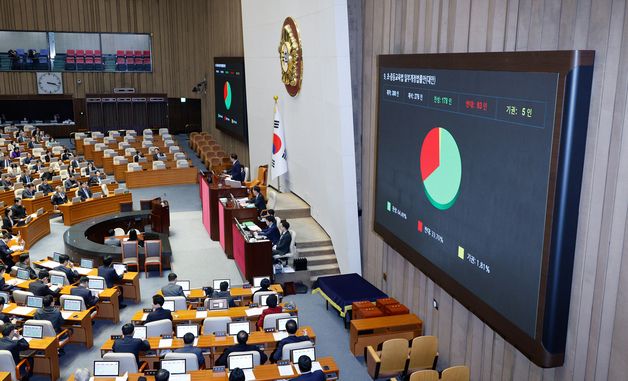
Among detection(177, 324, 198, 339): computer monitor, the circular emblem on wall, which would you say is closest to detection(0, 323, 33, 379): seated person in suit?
detection(177, 324, 198, 339): computer monitor

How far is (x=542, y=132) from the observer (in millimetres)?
5930

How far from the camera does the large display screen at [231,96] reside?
2105 cm

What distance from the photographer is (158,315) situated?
9266mm

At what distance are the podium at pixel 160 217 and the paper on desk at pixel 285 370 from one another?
852cm

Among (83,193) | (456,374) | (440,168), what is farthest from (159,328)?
(83,193)

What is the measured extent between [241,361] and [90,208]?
36.0ft

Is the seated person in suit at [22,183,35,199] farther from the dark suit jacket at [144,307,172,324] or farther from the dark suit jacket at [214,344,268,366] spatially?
the dark suit jacket at [214,344,268,366]

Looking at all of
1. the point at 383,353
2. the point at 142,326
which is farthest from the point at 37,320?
the point at 383,353

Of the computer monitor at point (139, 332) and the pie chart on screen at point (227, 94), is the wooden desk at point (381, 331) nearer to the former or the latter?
the computer monitor at point (139, 332)

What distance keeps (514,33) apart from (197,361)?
5.51 meters

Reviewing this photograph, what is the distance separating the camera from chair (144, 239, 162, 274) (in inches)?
523

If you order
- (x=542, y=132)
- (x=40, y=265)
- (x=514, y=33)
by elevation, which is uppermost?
(x=514, y=33)

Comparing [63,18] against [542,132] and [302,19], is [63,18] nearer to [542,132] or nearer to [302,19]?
[302,19]

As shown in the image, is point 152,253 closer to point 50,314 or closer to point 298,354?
point 50,314
